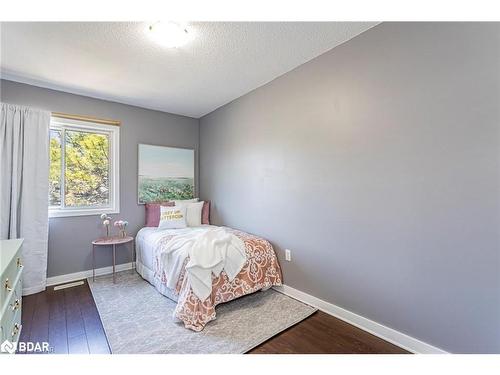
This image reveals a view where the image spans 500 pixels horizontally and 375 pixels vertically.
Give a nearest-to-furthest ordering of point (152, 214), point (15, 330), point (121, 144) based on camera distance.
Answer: point (15, 330)
point (121, 144)
point (152, 214)

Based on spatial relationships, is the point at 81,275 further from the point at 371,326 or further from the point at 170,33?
the point at 371,326

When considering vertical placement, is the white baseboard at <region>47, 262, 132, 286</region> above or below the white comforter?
below

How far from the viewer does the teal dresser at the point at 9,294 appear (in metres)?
1.21

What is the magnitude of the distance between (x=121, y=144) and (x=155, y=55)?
1.68 m

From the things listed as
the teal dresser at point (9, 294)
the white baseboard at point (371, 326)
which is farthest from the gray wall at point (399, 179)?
the teal dresser at point (9, 294)

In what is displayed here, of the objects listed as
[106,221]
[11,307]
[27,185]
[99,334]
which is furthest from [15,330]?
[27,185]

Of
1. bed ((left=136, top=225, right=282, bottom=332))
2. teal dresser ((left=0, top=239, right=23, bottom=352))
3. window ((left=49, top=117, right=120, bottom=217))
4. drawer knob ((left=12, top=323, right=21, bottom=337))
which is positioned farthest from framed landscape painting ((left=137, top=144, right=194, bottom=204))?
drawer knob ((left=12, top=323, right=21, bottom=337))

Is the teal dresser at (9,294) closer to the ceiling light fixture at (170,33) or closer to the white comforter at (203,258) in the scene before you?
the white comforter at (203,258)

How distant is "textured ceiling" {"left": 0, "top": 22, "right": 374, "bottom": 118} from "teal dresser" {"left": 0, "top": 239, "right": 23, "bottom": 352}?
1695 millimetres

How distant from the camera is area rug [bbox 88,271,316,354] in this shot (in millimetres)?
1709

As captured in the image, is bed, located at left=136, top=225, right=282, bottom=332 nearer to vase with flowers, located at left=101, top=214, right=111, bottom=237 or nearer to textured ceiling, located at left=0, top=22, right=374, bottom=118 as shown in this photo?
vase with flowers, located at left=101, top=214, right=111, bottom=237

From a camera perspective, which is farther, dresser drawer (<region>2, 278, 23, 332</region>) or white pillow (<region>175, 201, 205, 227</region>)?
white pillow (<region>175, 201, 205, 227</region>)

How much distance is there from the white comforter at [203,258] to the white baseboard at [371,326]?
78 cm

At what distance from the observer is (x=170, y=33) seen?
71.1 inches
